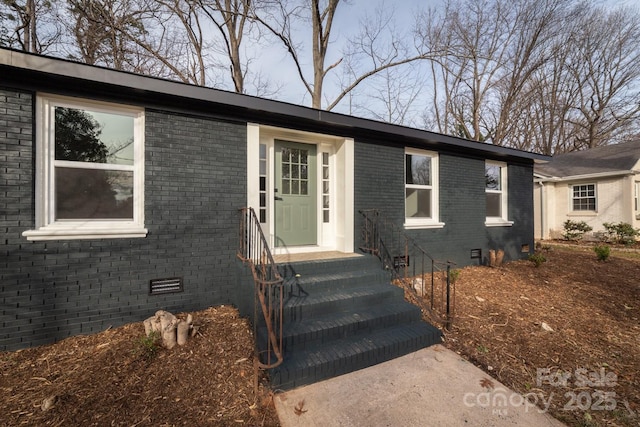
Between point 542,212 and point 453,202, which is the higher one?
point 453,202

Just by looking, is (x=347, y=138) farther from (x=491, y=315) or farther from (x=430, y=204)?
(x=491, y=315)

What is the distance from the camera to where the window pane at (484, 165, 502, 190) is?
274 inches

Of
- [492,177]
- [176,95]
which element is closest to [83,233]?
[176,95]

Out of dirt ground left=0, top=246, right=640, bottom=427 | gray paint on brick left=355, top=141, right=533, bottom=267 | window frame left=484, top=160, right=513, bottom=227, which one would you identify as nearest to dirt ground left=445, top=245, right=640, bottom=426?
dirt ground left=0, top=246, right=640, bottom=427

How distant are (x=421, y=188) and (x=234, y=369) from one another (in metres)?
4.86

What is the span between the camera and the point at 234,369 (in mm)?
2547

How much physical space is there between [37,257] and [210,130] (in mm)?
2464

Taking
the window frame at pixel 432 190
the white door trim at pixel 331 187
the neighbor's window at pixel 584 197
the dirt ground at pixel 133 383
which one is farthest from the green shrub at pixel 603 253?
the dirt ground at pixel 133 383

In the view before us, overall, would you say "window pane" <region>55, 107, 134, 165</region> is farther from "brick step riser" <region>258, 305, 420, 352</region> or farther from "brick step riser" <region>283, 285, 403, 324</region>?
"brick step riser" <region>258, 305, 420, 352</region>

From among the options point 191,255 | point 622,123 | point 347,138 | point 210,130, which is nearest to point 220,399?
point 191,255

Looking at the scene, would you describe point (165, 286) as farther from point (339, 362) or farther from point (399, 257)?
point (399, 257)

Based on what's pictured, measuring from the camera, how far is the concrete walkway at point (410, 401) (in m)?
2.03

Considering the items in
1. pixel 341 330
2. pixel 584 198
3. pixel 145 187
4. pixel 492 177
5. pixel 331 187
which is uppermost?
pixel 492 177

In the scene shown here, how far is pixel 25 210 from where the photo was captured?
2939mm
